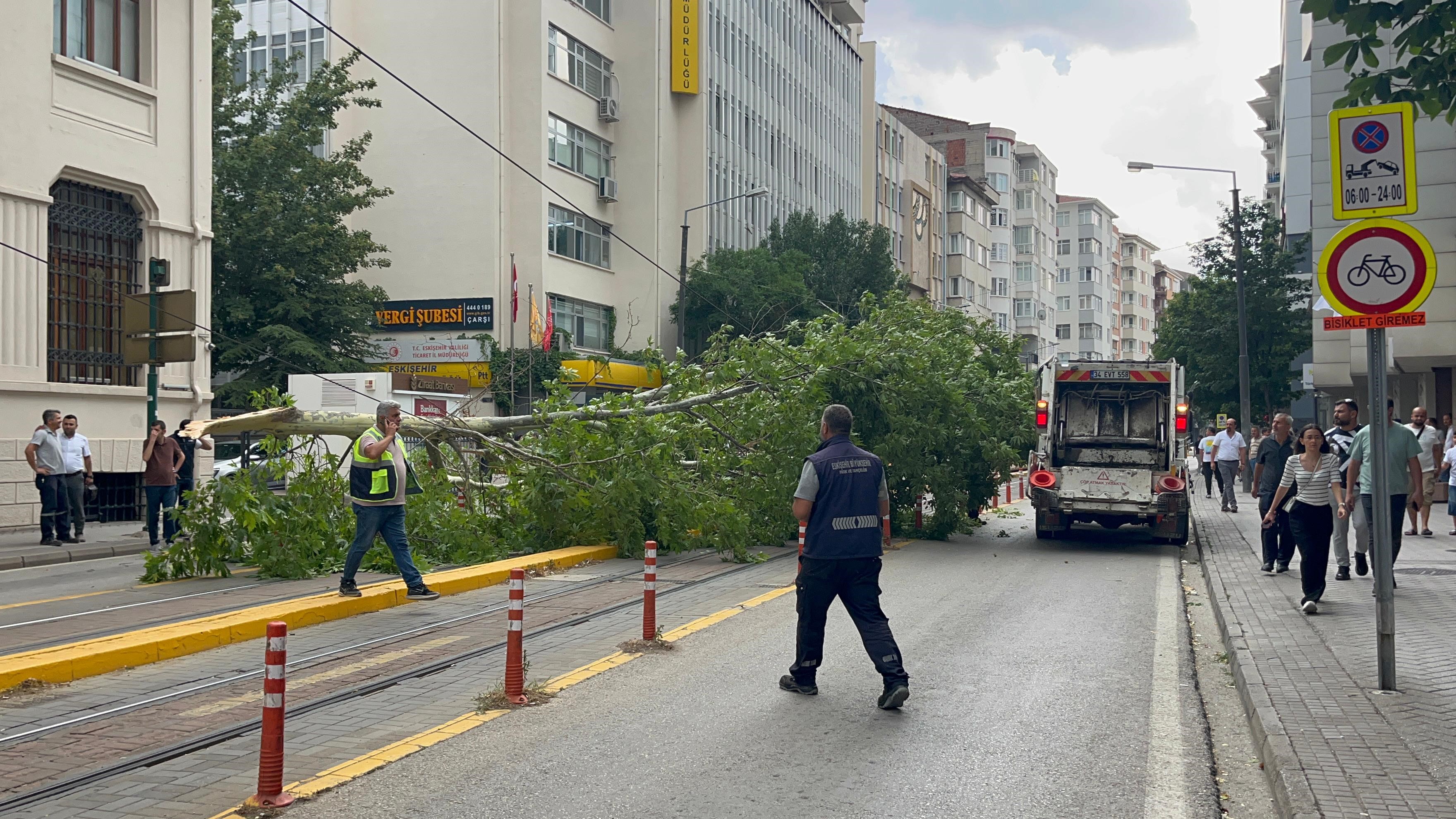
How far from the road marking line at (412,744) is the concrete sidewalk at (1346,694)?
3.86 m

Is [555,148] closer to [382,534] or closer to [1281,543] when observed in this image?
[1281,543]

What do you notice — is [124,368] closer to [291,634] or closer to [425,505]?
[425,505]

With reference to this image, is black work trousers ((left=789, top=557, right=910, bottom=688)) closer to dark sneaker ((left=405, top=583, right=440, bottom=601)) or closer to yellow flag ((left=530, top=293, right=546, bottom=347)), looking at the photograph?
dark sneaker ((left=405, top=583, right=440, bottom=601))

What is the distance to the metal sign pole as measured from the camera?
6.98m

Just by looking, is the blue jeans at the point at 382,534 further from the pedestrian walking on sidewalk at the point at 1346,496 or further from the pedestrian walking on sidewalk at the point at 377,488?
the pedestrian walking on sidewalk at the point at 1346,496

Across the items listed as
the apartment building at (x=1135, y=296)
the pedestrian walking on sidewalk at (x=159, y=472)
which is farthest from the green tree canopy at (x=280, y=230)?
the apartment building at (x=1135, y=296)

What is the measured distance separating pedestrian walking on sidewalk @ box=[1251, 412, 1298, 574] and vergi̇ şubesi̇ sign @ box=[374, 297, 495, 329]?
98.2ft

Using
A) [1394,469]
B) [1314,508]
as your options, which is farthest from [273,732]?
[1394,469]

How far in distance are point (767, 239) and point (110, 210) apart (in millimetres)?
32841

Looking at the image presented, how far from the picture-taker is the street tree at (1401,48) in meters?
7.03

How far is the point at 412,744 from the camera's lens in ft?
20.6

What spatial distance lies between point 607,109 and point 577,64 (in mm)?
1998

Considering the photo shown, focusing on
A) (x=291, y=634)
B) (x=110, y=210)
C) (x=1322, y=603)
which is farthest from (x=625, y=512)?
(x=110, y=210)

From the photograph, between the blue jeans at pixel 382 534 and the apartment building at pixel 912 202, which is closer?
the blue jeans at pixel 382 534
